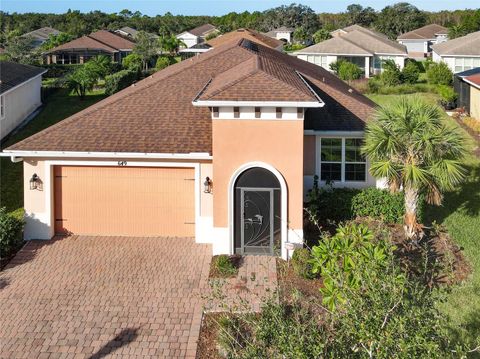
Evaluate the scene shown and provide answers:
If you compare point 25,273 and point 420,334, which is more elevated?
point 420,334

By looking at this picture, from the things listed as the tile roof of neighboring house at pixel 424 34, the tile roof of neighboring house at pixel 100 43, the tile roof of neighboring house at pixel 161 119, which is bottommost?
the tile roof of neighboring house at pixel 161 119

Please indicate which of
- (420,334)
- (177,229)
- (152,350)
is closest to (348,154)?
(177,229)

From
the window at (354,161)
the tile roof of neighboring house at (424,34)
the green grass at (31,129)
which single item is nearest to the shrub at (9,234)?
the green grass at (31,129)

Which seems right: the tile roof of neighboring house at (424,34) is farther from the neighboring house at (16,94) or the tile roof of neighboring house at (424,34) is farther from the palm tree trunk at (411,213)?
the palm tree trunk at (411,213)

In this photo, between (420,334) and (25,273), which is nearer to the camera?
(420,334)

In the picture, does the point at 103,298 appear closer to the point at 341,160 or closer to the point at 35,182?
the point at 35,182

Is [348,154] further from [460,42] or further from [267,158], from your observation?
[460,42]
